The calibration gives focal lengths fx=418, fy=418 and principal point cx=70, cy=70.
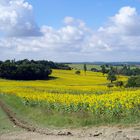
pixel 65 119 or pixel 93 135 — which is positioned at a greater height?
pixel 93 135

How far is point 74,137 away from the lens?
55.2ft

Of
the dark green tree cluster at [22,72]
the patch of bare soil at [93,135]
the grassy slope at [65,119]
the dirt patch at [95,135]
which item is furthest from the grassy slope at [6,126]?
the dark green tree cluster at [22,72]

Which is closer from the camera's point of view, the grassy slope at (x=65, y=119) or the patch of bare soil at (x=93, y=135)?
the patch of bare soil at (x=93, y=135)

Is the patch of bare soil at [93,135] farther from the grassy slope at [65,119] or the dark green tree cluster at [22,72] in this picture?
Result: the dark green tree cluster at [22,72]

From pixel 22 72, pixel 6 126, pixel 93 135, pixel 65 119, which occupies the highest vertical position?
pixel 22 72

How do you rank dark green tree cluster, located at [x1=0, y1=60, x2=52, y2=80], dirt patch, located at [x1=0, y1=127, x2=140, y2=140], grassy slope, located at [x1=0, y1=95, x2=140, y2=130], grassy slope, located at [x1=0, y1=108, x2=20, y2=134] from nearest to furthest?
1. dirt patch, located at [x1=0, y1=127, x2=140, y2=140]
2. grassy slope, located at [x1=0, y1=95, x2=140, y2=130]
3. grassy slope, located at [x1=0, y1=108, x2=20, y2=134]
4. dark green tree cluster, located at [x1=0, y1=60, x2=52, y2=80]

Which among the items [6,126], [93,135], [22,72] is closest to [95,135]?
[93,135]

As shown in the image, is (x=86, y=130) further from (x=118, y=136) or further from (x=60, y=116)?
(x=60, y=116)

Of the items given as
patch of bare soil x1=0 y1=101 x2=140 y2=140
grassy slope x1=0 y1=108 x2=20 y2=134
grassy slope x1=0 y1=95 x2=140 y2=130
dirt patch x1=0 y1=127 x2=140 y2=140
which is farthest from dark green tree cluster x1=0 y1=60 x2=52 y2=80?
dirt patch x1=0 y1=127 x2=140 y2=140

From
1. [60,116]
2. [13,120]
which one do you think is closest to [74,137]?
[60,116]

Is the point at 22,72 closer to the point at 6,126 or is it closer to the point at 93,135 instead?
the point at 6,126

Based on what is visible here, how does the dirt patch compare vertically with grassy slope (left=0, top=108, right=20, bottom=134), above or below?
above

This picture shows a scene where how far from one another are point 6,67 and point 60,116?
254 ft

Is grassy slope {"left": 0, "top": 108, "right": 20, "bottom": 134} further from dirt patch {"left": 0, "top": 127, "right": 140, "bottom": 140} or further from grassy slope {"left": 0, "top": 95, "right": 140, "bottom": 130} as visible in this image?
dirt patch {"left": 0, "top": 127, "right": 140, "bottom": 140}
